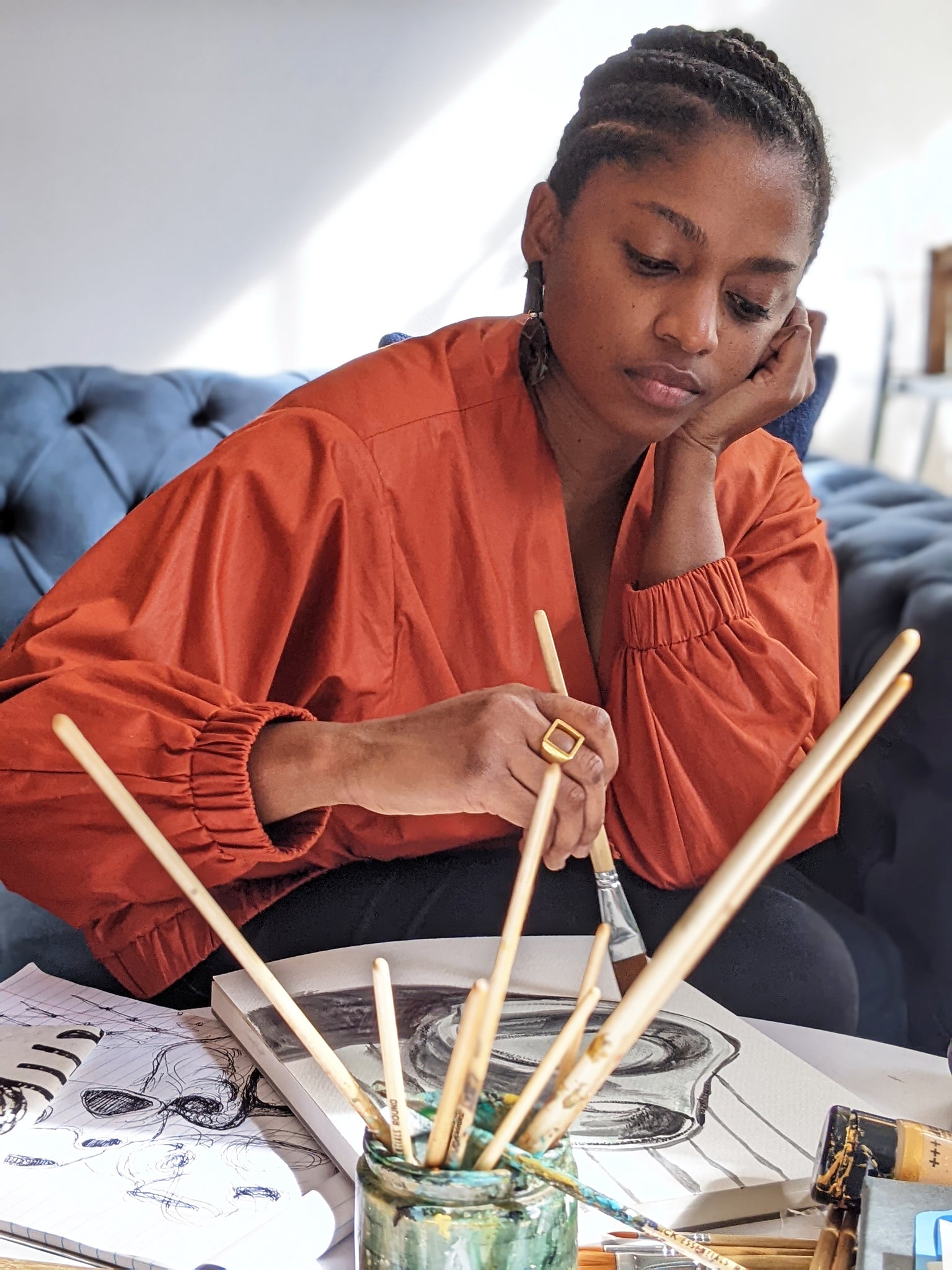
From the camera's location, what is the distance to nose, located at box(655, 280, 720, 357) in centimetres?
52

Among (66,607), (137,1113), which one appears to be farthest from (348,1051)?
(66,607)

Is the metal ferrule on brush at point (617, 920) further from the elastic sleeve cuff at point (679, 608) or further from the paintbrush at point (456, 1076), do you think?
the paintbrush at point (456, 1076)

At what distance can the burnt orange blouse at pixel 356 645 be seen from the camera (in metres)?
0.54

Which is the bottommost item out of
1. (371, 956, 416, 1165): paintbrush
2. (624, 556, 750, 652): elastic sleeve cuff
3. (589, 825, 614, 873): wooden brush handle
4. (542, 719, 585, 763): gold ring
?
(589, 825, 614, 873): wooden brush handle

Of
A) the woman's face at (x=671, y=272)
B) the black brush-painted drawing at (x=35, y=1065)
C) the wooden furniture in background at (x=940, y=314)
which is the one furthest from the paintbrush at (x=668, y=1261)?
the wooden furniture in background at (x=940, y=314)

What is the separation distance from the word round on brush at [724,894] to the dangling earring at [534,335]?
0.82 feet

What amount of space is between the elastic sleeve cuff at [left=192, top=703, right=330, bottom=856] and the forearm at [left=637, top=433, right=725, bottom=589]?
178mm

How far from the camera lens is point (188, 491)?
0.56m

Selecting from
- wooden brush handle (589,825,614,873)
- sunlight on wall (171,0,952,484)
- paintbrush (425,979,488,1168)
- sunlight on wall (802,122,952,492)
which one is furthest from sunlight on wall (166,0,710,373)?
paintbrush (425,979,488,1168)

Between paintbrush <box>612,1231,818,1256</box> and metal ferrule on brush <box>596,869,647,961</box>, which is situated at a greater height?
metal ferrule on brush <box>596,869,647,961</box>

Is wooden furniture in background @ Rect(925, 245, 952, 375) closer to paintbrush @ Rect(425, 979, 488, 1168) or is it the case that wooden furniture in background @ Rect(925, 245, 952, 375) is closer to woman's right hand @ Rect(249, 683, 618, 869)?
woman's right hand @ Rect(249, 683, 618, 869)

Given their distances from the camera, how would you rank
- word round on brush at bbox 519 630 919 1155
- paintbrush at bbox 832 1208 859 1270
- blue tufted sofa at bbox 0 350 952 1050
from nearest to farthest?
1. word round on brush at bbox 519 630 919 1155
2. paintbrush at bbox 832 1208 859 1270
3. blue tufted sofa at bbox 0 350 952 1050

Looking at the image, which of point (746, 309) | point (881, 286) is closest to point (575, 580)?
point (746, 309)

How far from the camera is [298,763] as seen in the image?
0.53m
